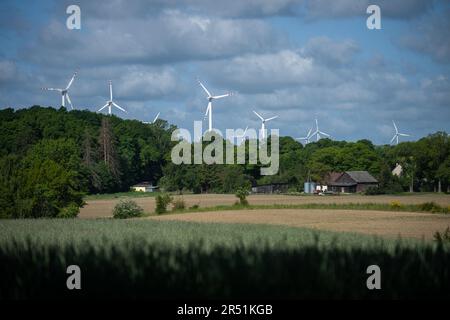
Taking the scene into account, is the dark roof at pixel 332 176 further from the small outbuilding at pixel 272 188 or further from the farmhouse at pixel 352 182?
the small outbuilding at pixel 272 188

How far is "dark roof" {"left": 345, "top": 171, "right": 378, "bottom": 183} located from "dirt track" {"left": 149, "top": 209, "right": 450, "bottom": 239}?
9220 centimetres

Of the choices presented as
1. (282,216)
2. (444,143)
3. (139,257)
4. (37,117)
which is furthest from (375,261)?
(37,117)

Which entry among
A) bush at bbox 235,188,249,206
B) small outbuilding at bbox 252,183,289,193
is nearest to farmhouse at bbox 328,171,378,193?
small outbuilding at bbox 252,183,289,193

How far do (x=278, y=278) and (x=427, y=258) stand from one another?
6.62 meters

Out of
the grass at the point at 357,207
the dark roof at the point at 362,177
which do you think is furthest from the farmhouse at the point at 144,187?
the grass at the point at 357,207

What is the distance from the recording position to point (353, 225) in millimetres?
65750

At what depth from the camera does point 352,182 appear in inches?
7131

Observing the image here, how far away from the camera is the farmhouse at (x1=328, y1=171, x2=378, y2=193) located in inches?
7077

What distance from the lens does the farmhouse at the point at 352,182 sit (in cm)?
17975

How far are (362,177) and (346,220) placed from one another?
111m

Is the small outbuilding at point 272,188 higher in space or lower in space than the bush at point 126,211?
higher

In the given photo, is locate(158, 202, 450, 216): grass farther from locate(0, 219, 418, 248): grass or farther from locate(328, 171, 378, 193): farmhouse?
locate(328, 171, 378, 193): farmhouse

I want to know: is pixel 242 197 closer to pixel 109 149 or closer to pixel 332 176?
pixel 109 149

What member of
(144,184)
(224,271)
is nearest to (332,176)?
(144,184)
